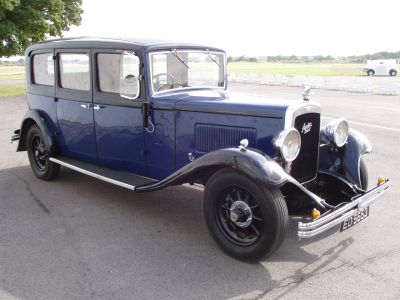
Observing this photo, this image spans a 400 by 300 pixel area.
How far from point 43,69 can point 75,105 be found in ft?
3.37

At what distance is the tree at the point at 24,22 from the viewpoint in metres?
16.0

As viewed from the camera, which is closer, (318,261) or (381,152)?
(318,261)

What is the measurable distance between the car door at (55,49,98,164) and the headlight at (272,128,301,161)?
244 cm

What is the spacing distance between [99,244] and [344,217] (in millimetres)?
2247

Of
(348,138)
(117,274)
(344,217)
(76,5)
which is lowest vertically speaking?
(117,274)

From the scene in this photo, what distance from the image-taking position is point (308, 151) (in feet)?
11.8

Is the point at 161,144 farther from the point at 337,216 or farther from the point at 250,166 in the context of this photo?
the point at 337,216

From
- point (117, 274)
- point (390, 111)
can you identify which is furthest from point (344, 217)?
point (390, 111)

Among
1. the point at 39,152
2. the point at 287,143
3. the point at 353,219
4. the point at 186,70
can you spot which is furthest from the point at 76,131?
the point at 353,219

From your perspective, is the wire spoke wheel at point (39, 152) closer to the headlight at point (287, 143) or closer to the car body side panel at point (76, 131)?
the car body side panel at point (76, 131)

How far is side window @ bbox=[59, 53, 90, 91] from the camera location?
435cm

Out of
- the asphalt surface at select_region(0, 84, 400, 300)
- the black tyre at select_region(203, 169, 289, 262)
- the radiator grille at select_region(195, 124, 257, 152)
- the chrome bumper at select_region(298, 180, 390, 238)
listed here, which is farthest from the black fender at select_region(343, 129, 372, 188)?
the black tyre at select_region(203, 169, 289, 262)

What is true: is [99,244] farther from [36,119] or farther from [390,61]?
[390,61]

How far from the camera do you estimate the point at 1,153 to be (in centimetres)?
667
